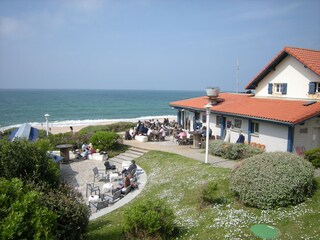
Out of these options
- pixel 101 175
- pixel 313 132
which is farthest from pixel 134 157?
pixel 313 132

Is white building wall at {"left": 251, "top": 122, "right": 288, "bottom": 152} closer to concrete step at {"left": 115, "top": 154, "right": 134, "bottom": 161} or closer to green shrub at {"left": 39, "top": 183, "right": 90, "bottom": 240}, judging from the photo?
concrete step at {"left": 115, "top": 154, "right": 134, "bottom": 161}

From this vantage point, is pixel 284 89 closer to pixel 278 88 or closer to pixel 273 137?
pixel 278 88

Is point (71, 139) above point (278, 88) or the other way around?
the other way around

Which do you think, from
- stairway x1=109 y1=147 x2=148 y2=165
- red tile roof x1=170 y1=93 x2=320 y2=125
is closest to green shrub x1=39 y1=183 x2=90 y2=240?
red tile roof x1=170 y1=93 x2=320 y2=125

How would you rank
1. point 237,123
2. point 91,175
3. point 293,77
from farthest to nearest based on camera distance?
point 237,123
point 293,77
point 91,175

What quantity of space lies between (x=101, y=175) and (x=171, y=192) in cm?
607

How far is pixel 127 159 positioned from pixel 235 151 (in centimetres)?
820

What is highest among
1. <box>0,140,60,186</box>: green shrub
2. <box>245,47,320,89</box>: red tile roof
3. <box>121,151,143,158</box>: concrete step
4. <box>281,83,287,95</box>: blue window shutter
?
<box>245,47,320,89</box>: red tile roof

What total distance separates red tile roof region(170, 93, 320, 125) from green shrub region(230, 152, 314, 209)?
6.47 m

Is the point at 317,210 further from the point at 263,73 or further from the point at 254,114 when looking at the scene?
the point at 263,73

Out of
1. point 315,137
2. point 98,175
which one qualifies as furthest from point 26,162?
point 315,137

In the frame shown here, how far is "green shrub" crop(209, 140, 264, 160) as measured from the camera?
18.2 metres

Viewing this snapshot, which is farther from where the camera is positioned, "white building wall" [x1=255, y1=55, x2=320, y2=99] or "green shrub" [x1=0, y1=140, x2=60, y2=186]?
"white building wall" [x1=255, y1=55, x2=320, y2=99]

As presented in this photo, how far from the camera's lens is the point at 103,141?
23.6 meters
